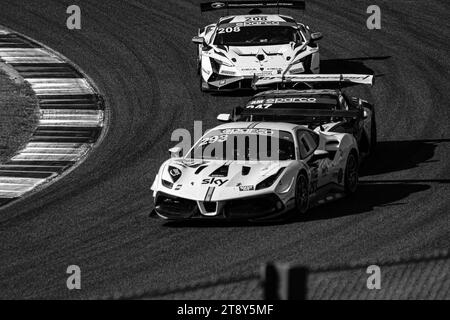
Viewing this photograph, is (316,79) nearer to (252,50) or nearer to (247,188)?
(252,50)

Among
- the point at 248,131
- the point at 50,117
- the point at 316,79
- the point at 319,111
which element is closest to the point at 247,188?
the point at 248,131

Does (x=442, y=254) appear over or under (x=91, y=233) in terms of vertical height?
over

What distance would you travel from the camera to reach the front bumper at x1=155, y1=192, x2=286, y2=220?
1462cm

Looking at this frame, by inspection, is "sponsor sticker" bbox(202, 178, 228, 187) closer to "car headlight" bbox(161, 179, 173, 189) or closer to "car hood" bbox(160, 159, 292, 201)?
"car hood" bbox(160, 159, 292, 201)

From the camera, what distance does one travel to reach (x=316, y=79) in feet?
63.9

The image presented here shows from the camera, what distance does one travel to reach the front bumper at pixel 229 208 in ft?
48.0

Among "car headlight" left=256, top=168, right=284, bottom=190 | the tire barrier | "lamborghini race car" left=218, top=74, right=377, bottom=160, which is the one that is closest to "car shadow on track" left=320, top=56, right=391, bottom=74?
the tire barrier

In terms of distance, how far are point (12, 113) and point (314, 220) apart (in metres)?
9.09

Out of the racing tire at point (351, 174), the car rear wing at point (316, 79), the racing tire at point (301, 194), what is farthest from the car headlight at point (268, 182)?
the car rear wing at point (316, 79)

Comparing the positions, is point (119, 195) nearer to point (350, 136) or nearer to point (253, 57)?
point (350, 136)

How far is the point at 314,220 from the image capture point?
15086mm

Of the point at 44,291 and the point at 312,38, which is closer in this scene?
the point at 44,291

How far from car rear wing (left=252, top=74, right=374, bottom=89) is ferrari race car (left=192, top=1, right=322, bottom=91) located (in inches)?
94.3

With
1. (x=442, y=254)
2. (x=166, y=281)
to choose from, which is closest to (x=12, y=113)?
(x=166, y=281)
